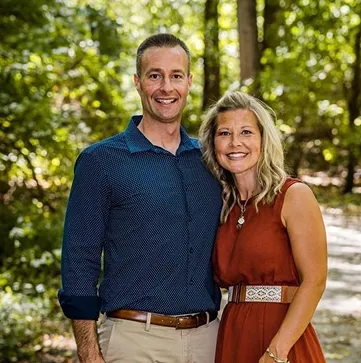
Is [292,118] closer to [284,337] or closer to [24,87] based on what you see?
[24,87]

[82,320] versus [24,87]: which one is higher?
[24,87]

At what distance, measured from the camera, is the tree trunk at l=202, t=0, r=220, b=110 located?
61.5 ft

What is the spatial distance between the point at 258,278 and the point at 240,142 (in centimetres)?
61

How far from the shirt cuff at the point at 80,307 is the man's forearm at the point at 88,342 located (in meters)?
0.02

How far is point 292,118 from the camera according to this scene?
17.3 m

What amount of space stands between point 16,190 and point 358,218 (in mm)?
7850

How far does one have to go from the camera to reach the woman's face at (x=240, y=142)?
3072 millimetres

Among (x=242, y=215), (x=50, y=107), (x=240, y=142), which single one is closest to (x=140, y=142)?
(x=240, y=142)

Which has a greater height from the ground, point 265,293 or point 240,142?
point 240,142

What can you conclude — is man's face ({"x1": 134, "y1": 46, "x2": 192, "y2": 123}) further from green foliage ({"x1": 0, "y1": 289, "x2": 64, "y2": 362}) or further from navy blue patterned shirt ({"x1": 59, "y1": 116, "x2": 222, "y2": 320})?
green foliage ({"x1": 0, "y1": 289, "x2": 64, "y2": 362})

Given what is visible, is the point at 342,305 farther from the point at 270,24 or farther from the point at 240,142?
the point at 270,24

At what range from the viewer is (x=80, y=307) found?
2883 millimetres

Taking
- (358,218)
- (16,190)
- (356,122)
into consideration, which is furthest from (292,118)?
(16,190)

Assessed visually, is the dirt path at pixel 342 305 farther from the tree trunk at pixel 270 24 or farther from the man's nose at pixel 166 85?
the tree trunk at pixel 270 24
